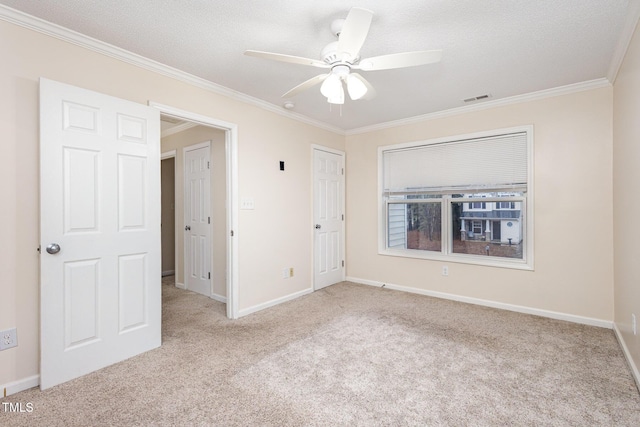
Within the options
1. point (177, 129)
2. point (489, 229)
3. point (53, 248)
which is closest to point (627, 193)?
point (489, 229)

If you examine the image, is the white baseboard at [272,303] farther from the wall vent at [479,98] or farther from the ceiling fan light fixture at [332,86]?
the wall vent at [479,98]

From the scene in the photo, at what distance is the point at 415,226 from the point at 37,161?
156 inches

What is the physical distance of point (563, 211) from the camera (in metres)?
3.17

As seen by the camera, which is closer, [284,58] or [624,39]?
[284,58]

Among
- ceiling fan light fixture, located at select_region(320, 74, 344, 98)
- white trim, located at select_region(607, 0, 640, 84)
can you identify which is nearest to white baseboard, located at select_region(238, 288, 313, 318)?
ceiling fan light fixture, located at select_region(320, 74, 344, 98)

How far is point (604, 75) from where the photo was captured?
9.34 feet

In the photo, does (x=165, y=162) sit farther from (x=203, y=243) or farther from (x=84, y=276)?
(x=84, y=276)

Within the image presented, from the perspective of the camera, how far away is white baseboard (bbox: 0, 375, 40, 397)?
1.93m

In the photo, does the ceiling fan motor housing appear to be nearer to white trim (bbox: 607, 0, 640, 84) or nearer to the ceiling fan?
the ceiling fan

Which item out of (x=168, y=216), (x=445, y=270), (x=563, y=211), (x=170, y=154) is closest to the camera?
(x=563, y=211)

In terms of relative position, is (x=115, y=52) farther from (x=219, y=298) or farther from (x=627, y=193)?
(x=627, y=193)

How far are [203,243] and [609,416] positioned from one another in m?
4.12

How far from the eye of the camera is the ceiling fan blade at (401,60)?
6.01 ft

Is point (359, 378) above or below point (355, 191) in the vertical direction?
below
